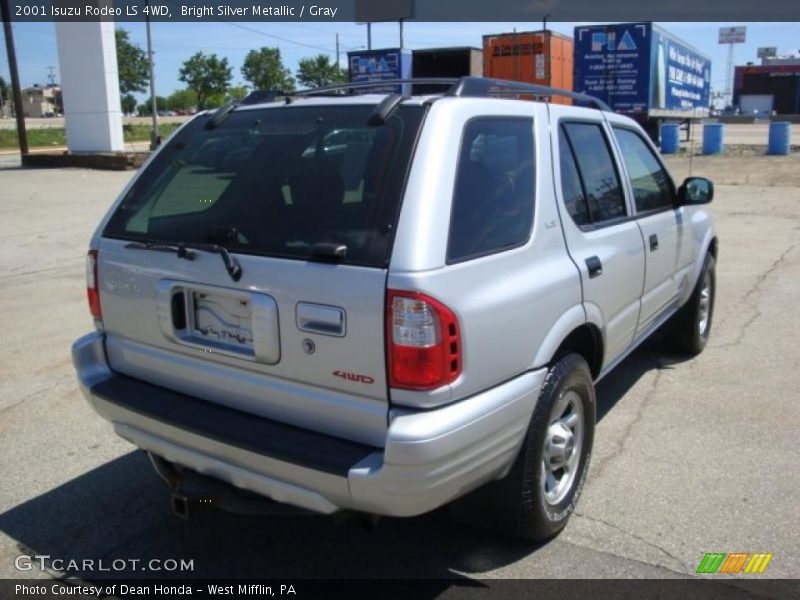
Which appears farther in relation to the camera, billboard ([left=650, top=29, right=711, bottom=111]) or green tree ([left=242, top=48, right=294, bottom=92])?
green tree ([left=242, top=48, right=294, bottom=92])

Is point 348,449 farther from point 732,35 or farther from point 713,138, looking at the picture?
point 732,35

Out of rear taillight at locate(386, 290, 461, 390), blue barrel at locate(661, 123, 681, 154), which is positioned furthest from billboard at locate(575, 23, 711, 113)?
rear taillight at locate(386, 290, 461, 390)

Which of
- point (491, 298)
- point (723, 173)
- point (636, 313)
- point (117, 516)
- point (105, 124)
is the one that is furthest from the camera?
point (105, 124)

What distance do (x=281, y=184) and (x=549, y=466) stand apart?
1628 mm

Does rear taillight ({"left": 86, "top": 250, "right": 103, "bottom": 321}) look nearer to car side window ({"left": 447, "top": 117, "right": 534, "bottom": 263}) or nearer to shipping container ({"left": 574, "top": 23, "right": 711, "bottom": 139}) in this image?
car side window ({"left": 447, "top": 117, "right": 534, "bottom": 263})

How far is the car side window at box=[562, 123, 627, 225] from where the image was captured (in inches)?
140

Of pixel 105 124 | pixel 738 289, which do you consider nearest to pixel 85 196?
pixel 105 124

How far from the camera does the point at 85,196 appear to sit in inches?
635

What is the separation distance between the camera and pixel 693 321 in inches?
217

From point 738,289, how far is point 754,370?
9.03ft

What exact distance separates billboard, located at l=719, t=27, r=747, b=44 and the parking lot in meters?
71.4

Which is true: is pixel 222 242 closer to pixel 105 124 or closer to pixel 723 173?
pixel 723 173

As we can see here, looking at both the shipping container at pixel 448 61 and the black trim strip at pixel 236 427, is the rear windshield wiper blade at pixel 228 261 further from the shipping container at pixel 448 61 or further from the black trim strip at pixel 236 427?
the shipping container at pixel 448 61

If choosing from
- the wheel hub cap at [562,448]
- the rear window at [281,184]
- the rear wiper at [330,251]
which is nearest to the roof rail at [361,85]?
the rear window at [281,184]
